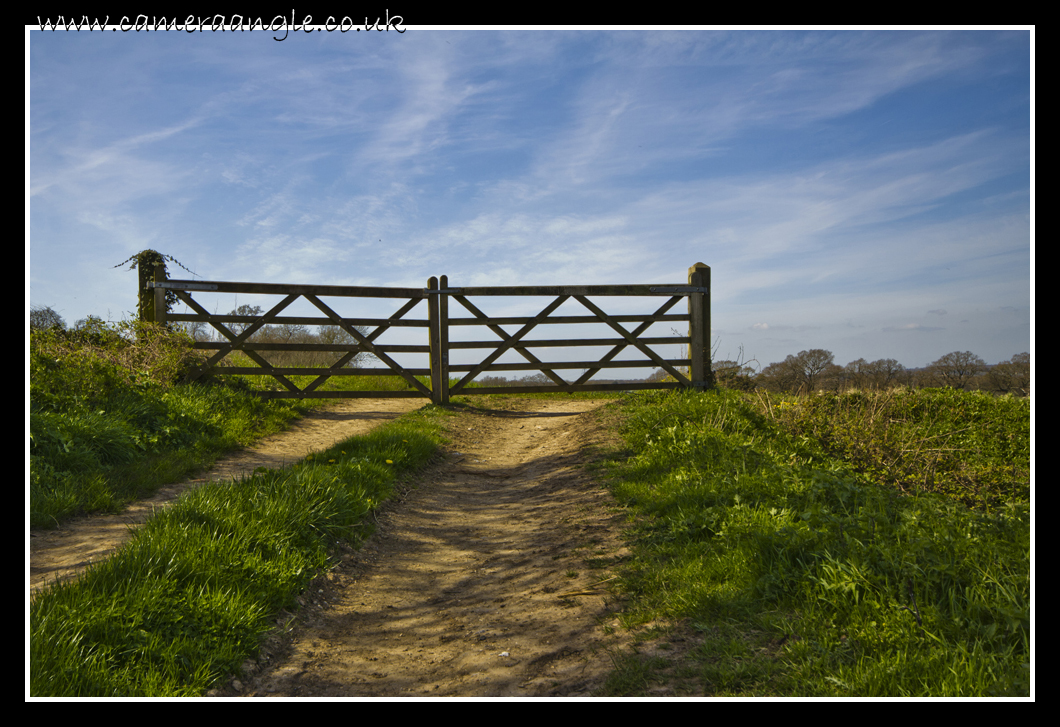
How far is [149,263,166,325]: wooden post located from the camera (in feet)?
35.5

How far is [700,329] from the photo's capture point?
37.8 ft

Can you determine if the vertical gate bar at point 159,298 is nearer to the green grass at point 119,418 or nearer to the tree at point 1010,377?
the green grass at point 119,418

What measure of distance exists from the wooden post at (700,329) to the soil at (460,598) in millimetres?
5514

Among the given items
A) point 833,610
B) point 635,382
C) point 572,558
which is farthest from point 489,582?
point 635,382

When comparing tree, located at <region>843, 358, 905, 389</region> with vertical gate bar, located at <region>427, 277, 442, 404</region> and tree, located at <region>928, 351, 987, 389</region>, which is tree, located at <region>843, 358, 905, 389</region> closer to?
tree, located at <region>928, 351, 987, 389</region>

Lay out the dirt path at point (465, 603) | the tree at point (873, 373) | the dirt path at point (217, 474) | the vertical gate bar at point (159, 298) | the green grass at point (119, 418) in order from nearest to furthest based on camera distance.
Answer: the dirt path at point (465, 603)
the dirt path at point (217, 474)
the green grass at point (119, 418)
the tree at point (873, 373)
the vertical gate bar at point (159, 298)

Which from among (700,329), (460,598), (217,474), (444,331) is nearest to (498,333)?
(444,331)

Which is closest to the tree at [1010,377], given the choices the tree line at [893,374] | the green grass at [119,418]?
the tree line at [893,374]

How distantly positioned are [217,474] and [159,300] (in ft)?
20.0

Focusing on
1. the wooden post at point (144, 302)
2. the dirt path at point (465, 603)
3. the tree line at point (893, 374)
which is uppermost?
the wooden post at point (144, 302)

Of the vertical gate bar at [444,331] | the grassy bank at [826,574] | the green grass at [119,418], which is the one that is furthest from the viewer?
the vertical gate bar at [444,331]

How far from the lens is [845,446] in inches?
254

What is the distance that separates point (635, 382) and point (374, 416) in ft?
17.1

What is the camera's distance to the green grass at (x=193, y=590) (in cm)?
254
